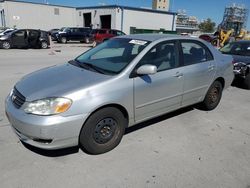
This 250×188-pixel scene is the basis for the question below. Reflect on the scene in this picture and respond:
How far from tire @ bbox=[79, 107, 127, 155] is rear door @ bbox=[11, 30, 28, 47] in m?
15.9

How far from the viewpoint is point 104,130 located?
128 inches

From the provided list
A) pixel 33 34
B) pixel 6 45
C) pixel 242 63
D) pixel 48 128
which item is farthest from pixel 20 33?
pixel 48 128

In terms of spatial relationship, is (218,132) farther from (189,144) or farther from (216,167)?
(216,167)

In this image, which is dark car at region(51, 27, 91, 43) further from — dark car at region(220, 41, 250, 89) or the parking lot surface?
the parking lot surface

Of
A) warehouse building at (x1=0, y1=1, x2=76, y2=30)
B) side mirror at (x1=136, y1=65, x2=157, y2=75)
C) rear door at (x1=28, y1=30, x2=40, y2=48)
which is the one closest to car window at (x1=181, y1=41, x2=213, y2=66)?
side mirror at (x1=136, y1=65, x2=157, y2=75)

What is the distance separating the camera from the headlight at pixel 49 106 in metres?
2.78

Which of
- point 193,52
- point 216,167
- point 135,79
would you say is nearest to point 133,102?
point 135,79

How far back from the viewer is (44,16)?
38.4 meters

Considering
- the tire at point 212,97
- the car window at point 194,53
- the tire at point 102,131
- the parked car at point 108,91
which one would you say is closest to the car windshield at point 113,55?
the parked car at point 108,91

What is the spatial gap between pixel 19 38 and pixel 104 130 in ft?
52.5

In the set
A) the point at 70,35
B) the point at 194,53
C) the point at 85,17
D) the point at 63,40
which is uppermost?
the point at 85,17

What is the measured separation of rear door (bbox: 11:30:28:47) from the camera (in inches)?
651

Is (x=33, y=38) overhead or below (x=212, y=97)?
overhead

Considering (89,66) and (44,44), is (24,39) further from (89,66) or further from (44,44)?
(89,66)
